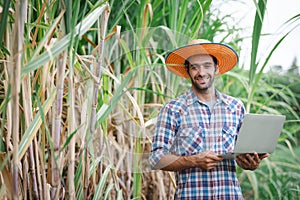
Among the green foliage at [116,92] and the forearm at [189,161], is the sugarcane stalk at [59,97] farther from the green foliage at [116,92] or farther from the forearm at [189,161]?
the forearm at [189,161]

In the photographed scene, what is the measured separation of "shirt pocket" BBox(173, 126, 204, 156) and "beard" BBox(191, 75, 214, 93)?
9cm

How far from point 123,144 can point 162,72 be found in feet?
0.83

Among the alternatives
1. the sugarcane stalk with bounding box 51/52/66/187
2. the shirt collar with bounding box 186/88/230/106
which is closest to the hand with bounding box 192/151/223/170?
the shirt collar with bounding box 186/88/230/106

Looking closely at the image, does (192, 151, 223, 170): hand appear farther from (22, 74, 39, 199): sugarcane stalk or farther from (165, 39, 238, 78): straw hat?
(22, 74, 39, 199): sugarcane stalk

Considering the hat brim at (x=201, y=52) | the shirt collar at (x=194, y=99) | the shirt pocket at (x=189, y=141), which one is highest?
the hat brim at (x=201, y=52)

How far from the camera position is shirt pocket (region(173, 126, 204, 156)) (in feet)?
3.59

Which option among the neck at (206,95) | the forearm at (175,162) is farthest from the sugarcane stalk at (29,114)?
the neck at (206,95)

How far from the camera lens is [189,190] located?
1.12 m

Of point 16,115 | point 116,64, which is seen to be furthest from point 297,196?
point 16,115

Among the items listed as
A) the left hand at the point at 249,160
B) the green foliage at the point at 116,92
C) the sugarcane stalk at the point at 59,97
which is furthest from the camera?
the left hand at the point at 249,160

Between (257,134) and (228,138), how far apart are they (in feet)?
0.27

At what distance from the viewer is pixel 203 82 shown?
→ 1094 millimetres

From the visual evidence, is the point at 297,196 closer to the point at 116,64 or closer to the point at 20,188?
the point at 116,64

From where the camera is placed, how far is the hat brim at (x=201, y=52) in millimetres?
1128
